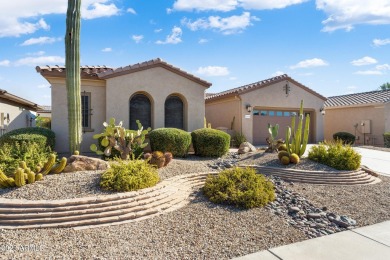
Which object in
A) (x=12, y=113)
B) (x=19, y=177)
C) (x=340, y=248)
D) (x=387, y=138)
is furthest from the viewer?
(x=387, y=138)

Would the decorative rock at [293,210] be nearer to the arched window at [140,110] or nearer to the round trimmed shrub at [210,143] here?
the round trimmed shrub at [210,143]

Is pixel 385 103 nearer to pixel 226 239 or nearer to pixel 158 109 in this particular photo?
pixel 158 109

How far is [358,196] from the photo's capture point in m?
8.38

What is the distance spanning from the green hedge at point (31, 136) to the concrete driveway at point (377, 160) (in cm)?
1130

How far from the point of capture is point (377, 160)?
46.7 ft

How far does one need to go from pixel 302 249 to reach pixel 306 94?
1644 cm

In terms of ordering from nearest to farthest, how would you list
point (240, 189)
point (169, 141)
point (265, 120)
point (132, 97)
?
point (240, 189) → point (169, 141) → point (132, 97) → point (265, 120)

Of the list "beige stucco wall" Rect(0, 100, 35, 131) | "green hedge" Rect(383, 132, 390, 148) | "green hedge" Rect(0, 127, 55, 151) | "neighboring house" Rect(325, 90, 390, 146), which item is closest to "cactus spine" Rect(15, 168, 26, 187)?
"green hedge" Rect(0, 127, 55, 151)

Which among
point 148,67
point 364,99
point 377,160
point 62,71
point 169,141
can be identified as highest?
point 148,67

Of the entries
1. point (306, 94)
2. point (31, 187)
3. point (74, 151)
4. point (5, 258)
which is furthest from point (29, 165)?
point (306, 94)

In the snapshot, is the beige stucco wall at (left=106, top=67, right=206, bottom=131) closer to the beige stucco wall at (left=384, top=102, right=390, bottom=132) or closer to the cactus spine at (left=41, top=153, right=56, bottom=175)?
the cactus spine at (left=41, top=153, right=56, bottom=175)

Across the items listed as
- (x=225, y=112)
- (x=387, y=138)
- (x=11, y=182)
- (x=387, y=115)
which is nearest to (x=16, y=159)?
(x=11, y=182)

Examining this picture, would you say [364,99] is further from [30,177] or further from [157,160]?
[30,177]

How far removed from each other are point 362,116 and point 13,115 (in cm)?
2556
